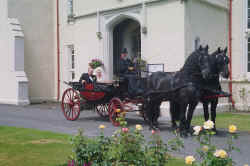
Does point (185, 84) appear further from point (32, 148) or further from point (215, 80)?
point (32, 148)

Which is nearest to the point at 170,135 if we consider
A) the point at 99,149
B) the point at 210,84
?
the point at 210,84

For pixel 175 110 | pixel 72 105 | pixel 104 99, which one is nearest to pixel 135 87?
pixel 104 99

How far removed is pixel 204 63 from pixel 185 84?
0.72 meters

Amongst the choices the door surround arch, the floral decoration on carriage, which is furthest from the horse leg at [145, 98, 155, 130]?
the door surround arch

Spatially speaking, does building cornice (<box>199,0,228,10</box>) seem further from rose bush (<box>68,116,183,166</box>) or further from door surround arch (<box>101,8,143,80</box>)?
rose bush (<box>68,116,183,166</box>)

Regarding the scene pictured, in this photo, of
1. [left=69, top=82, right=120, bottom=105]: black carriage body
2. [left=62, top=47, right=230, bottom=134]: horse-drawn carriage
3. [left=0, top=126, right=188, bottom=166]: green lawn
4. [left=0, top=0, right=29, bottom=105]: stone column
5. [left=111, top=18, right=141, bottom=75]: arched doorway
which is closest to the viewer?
[left=0, top=126, right=188, bottom=166]: green lawn

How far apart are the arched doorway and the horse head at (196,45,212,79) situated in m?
8.40

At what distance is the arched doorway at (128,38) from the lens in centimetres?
1633

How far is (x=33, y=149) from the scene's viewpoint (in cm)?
641

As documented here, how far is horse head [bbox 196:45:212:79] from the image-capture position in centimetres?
771

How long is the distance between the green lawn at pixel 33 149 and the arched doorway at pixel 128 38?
8615 millimetres

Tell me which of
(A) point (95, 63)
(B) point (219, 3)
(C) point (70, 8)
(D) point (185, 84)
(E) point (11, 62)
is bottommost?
(D) point (185, 84)

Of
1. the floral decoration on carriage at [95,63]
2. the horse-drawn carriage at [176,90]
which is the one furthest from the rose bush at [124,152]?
the floral decoration on carriage at [95,63]

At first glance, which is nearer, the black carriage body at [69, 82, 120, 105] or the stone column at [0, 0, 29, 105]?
the black carriage body at [69, 82, 120, 105]
